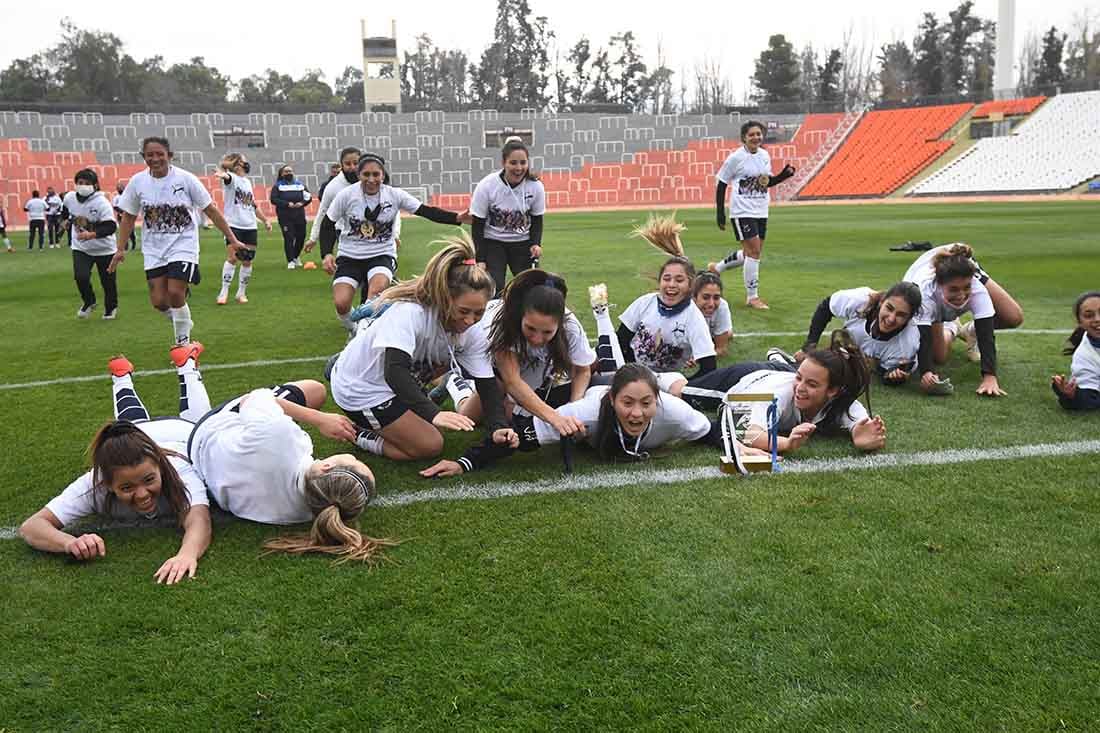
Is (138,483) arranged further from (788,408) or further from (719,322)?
(719,322)

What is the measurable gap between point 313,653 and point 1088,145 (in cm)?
4983

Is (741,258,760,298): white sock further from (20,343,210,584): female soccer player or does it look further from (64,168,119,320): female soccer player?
(64,168,119,320): female soccer player

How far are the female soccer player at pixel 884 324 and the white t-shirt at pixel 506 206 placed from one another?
9.77 ft

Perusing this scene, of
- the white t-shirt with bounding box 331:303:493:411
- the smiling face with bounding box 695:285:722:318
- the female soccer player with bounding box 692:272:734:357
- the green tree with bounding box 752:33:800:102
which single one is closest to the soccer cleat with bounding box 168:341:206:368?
the white t-shirt with bounding box 331:303:493:411

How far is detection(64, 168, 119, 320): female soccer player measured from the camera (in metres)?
10.3

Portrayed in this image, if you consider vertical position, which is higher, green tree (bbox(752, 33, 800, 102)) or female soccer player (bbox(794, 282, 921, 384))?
green tree (bbox(752, 33, 800, 102))

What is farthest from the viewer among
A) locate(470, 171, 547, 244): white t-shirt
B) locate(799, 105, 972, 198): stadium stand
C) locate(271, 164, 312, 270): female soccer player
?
locate(799, 105, 972, 198): stadium stand

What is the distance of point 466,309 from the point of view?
14.3 ft

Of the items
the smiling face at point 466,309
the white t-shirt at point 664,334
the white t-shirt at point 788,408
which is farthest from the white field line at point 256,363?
the smiling face at point 466,309

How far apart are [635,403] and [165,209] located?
5620 mm

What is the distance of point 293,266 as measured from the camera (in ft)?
53.5

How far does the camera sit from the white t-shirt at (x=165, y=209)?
7836 millimetres

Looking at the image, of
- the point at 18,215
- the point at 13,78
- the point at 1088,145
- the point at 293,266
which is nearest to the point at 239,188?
the point at 293,266

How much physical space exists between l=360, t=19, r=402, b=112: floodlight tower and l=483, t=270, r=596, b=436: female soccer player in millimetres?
56239
